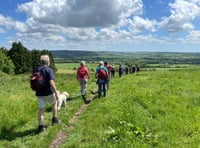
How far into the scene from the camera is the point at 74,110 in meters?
15.0

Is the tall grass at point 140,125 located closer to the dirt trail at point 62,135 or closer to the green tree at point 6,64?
the dirt trail at point 62,135

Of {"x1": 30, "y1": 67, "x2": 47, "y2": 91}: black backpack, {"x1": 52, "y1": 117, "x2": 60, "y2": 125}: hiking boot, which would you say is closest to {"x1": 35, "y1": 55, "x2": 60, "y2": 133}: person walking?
{"x1": 30, "y1": 67, "x2": 47, "y2": 91}: black backpack

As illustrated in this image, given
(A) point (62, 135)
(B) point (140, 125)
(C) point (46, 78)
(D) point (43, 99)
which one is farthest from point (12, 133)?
(B) point (140, 125)

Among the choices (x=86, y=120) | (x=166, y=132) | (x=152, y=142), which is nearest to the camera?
(x=152, y=142)

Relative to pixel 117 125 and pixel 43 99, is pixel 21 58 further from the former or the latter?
pixel 117 125

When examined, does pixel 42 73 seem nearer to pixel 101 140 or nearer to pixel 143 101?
pixel 101 140

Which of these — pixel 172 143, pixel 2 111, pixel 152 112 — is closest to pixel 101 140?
pixel 172 143

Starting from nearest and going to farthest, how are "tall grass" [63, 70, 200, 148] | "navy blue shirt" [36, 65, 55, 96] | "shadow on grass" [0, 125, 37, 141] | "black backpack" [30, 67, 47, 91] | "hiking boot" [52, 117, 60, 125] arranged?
"tall grass" [63, 70, 200, 148] < "shadow on grass" [0, 125, 37, 141] < "black backpack" [30, 67, 47, 91] < "navy blue shirt" [36, 65, 55, 96] < "hiking boot" [52, 117, 60, 125]

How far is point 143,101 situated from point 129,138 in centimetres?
659

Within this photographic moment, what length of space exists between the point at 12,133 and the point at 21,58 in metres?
82.5

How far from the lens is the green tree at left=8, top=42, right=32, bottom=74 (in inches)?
3578

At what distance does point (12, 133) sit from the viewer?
11211mm

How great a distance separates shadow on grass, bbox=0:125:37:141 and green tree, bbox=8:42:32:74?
81.5m

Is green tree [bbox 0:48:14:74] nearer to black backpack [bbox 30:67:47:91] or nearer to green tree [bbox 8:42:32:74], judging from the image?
green tree [bbox 8:42:32:74]
